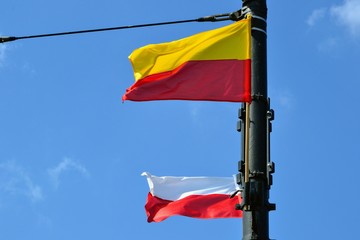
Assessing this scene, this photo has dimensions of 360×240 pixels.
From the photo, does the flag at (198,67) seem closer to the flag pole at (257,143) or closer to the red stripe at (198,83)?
the red stripe at (198,83)

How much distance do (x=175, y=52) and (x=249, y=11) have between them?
66.1 inches

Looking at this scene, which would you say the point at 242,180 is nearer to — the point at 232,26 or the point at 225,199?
the point at 232,26

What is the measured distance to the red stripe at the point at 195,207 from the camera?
12984 mm

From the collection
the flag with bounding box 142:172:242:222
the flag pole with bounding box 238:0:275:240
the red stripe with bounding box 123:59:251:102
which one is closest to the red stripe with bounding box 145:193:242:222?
the flag with bounding box 142:172:242:222

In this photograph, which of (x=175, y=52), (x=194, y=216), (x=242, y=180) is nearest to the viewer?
(x=242, y=180)

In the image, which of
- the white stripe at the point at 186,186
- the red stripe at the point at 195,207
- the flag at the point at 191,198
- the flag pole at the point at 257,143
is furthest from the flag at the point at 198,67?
the white stripe at the point at 186,186

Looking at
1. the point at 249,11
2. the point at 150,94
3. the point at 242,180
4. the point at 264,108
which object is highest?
the point at 249,11

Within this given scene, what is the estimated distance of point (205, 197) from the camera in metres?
13.7

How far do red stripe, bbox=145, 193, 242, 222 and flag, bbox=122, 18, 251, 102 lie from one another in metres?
2.77

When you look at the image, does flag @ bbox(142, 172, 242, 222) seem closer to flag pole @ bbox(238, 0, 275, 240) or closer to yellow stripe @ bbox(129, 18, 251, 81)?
yellow stripe @ bbox(129, 18, 251, 81)

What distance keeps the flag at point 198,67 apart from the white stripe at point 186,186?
10.3ft

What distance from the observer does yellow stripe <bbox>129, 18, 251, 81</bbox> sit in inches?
434

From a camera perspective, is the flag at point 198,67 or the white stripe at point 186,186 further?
the white stripe at point 186,186

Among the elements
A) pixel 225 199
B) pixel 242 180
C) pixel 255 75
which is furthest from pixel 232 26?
pixel 225 199
